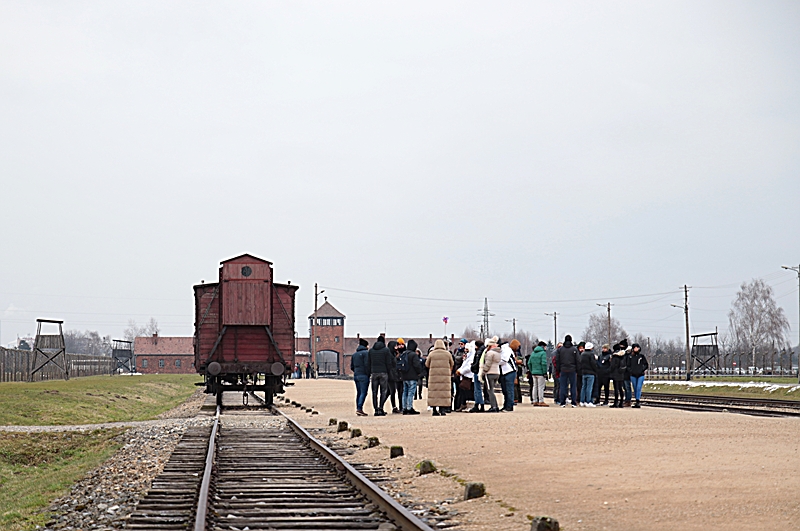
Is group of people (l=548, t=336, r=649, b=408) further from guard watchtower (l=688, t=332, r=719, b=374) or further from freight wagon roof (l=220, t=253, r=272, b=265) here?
guard watchtower (l=688, t=332, r=719, b=374)

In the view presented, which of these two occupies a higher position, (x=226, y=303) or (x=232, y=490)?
(x=226, y=303)

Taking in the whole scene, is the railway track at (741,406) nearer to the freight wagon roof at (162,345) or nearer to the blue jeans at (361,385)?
the blue jeans at (361,385)

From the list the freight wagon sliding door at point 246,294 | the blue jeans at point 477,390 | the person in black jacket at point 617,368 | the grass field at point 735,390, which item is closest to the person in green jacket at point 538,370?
the person in black jacket at point 617,368

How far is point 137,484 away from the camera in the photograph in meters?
11.4

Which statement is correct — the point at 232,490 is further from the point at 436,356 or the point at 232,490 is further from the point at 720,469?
the point at 436,356

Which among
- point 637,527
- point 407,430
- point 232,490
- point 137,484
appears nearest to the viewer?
point 637,527

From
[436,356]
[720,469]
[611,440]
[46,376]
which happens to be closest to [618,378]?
[436,356]

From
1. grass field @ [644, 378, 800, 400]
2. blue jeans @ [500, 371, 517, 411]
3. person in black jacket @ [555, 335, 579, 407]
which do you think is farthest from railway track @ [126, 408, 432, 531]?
grass field @ [644, 378, 800, 400]

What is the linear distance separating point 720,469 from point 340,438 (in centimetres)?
769

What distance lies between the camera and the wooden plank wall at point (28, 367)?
46.0m

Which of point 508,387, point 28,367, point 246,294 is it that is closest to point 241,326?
point 246,294

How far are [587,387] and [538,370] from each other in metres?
1.38

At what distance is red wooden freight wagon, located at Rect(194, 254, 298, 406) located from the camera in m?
27.0

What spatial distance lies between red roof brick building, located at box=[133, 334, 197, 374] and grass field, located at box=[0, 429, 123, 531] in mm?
109884
